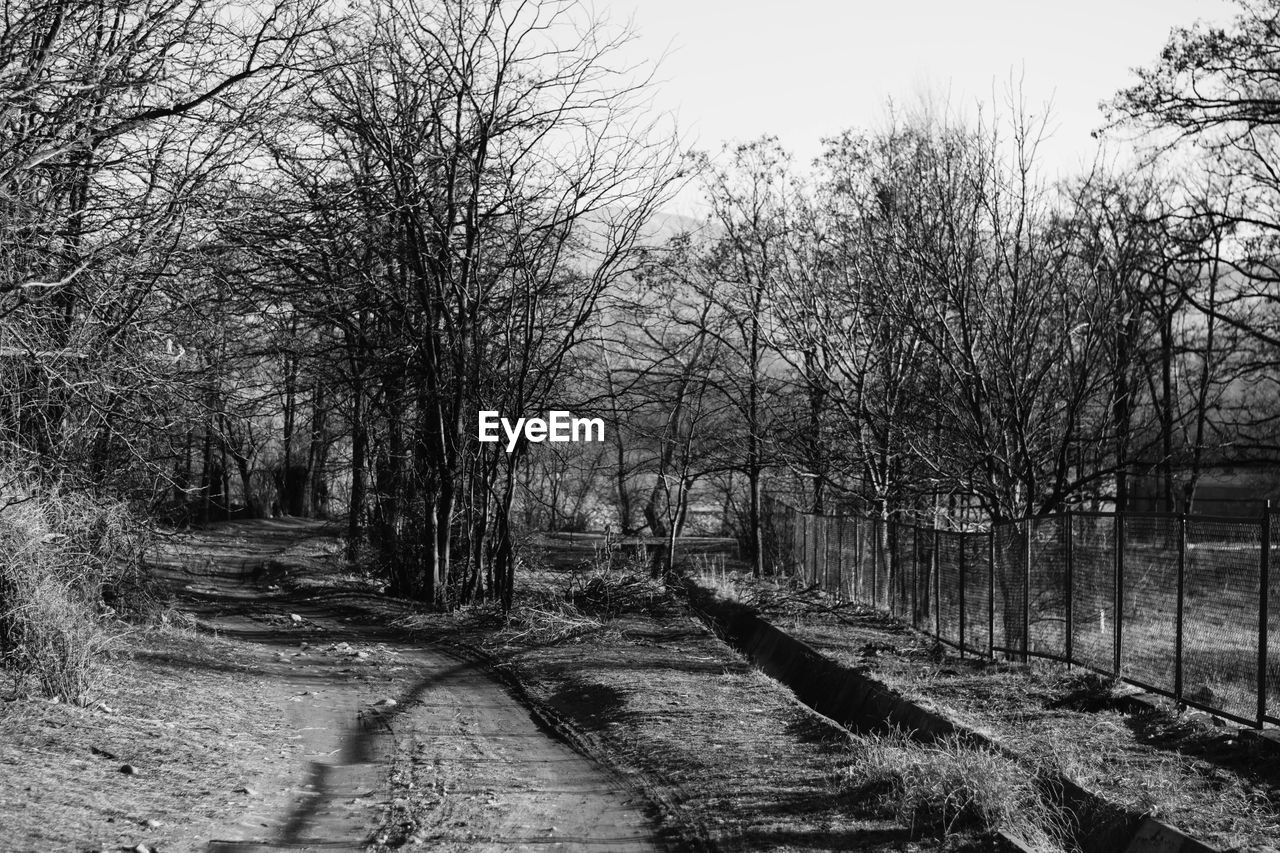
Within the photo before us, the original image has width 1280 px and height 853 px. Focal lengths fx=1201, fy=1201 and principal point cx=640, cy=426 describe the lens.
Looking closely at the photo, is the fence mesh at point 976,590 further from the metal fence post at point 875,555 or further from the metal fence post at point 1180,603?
the metal fence post at point 1180,603

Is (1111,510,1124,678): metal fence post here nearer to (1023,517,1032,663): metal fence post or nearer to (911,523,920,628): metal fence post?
(1023,517,1032,663): metal fence post

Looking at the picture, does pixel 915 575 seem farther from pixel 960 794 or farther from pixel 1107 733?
pixel 960 794

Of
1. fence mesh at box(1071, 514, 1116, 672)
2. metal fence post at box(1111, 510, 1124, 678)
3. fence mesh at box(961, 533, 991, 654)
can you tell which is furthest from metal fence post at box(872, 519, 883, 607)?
metal fence post at box(1111, 510, 1124, 678)

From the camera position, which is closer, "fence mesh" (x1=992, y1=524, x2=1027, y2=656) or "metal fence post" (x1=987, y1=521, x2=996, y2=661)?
"fence mesh" (x1=992, y1=524, x2=1027, y2=656)

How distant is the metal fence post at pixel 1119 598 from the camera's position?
11805 mm

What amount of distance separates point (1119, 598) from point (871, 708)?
2.68 meters

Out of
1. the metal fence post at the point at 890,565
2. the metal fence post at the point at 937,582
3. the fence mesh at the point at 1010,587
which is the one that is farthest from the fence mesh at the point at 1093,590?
the metal fence post at the point at 890,565

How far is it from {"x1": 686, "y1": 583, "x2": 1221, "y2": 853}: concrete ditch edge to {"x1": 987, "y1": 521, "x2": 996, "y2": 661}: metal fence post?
2040 millimetres

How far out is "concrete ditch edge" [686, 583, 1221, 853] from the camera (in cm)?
697

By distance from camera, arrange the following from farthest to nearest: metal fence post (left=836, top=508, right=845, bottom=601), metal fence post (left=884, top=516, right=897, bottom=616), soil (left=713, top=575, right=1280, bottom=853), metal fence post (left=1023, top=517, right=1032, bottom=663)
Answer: metal fence post (left=836, top=508, right=845, bottom=601) → metal fence post (left=884, top=516, right=897, bottom=616) → metal fence post (left=1023, top=517, right=1032, bottom=663) → soil (left=713, top=575, right=1280, bottom=853)

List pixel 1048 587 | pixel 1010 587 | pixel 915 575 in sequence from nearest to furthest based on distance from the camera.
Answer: pixel 1048 587 → pixel 1010 587 → pixel 915 575

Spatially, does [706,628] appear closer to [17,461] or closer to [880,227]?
[880,227]

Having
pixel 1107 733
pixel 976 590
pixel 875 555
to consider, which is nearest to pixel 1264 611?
pixel 1107 733

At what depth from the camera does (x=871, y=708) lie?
39.2ft
